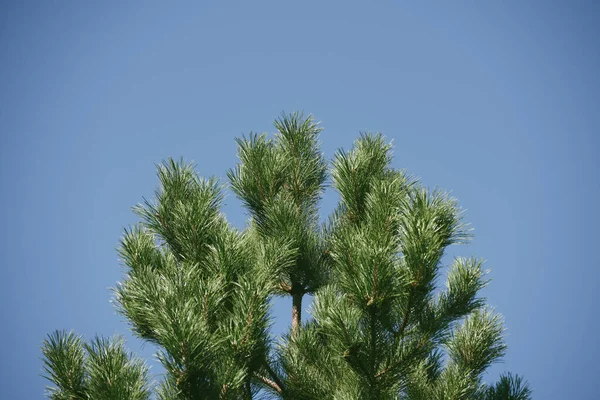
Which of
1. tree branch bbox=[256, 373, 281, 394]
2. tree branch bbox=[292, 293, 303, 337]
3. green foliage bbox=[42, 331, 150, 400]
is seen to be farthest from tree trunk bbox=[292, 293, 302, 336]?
green foliage bbox=[42, 331, 150, 400]

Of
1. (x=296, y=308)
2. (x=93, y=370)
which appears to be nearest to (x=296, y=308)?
(x=296, y=308)

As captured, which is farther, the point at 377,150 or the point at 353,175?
the point at 377,150

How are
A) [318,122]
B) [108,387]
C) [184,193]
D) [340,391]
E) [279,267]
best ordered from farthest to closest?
[318,122] < [184,193] < [279,267] < [340,391] < [108,387]

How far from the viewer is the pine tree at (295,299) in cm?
324

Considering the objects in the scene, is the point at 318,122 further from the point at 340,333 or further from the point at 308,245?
the point at 340,333

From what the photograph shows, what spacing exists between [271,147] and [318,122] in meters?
0.49

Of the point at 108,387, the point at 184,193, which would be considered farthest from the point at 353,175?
the point at 108,387

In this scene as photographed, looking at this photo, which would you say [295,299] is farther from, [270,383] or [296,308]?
[270,383]

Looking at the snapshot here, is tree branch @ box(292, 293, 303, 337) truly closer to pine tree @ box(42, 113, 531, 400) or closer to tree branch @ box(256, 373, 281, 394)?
pine tree @ box(42, 113, 531, 400)

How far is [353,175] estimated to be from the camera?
4.12m

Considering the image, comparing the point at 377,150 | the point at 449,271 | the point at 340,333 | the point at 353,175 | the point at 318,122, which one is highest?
the point at 318,122

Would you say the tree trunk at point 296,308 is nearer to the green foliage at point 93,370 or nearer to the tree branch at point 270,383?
the tree branch at point 270,383

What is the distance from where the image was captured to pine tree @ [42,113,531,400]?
3238 mm

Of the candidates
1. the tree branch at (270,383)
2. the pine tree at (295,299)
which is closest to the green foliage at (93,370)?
the pine tree at (295,299)
